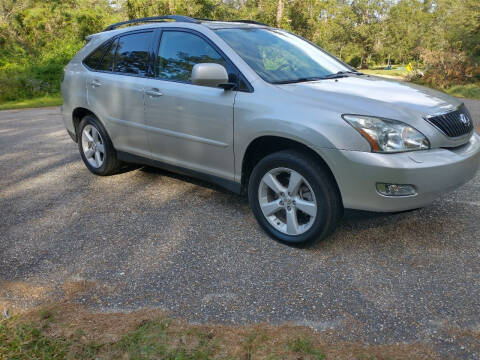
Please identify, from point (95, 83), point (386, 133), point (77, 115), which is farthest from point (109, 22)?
point (386, 133)

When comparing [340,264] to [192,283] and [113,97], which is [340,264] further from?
[113,97]

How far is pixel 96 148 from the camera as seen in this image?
545 centimetres

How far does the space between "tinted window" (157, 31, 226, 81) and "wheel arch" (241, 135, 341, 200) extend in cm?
83

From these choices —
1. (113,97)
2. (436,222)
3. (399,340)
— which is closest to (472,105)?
(436,222)

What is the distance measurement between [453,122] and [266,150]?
144 centimetres

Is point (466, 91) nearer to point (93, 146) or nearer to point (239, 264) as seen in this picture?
point (93, 146)

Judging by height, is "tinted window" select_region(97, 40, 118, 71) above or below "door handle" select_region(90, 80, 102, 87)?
above

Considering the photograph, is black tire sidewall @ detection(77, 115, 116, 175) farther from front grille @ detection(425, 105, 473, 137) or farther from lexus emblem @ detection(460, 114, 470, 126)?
lexus emblem @ detection(460, 114, 470, 126)

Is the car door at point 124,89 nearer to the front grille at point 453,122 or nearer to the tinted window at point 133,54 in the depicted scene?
the tinted window at point 133,54

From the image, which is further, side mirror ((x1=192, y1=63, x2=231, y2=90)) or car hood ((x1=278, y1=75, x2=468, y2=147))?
side mirror ((x1=192, y1=63, x2=231, y2=90))

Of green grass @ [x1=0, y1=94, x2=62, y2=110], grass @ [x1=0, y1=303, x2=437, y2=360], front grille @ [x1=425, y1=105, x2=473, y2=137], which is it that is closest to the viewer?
grass @ [x1=0, y1=303, x2=437, y2=360]

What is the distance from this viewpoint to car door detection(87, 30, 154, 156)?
15.0 ft

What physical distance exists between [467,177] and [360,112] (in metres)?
1.03

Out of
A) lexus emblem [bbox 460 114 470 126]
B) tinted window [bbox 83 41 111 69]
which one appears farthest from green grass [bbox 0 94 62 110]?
lexus emblem [bbox 460 114 470 126]
